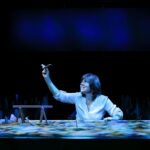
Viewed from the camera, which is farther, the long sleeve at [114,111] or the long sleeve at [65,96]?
the long sleeve at [65,96]

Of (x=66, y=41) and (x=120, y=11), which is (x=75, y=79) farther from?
(x=120, y=11)

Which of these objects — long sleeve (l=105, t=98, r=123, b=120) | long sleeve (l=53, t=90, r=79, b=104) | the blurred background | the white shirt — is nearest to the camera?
long sleeve (l=105, t=98, r=123, b=120)

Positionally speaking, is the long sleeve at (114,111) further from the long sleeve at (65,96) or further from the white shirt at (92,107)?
the long sleeve at (65,96)

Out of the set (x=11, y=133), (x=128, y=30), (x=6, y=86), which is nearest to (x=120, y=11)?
(x=128, y=30)

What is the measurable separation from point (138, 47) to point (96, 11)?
70 cm

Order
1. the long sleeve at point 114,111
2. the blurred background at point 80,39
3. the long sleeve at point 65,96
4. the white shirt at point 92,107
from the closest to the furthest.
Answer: the long sleeve at point 114,111
the white shirt at point 92,107
the long sleeve at point 65,96
the blurred background at point 80,39

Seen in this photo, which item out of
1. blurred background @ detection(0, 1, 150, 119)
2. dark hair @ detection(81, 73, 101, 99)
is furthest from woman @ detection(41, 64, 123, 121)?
blurred background @ detection(0, 1, 150, 119)

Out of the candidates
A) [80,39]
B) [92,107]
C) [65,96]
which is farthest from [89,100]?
[80,39]

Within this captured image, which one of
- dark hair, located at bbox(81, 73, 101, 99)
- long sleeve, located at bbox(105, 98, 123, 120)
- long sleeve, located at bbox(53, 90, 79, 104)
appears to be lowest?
long sleeve, located at bbox(105, 98, 123, 120)

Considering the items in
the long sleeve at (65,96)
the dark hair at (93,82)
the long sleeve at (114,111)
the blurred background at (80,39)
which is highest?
the blurred background at (80,39)

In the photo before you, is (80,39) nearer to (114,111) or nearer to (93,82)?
(93,82)

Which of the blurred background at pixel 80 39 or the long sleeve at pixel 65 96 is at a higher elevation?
the blurred background at pixel 80 39

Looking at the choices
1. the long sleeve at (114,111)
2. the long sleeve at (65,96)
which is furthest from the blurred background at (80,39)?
the long sleeve at (114,111)

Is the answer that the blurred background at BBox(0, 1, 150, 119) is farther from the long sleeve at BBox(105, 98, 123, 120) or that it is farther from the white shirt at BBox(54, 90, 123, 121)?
the long sleeve at BBox(105, 98, 123, 120)
